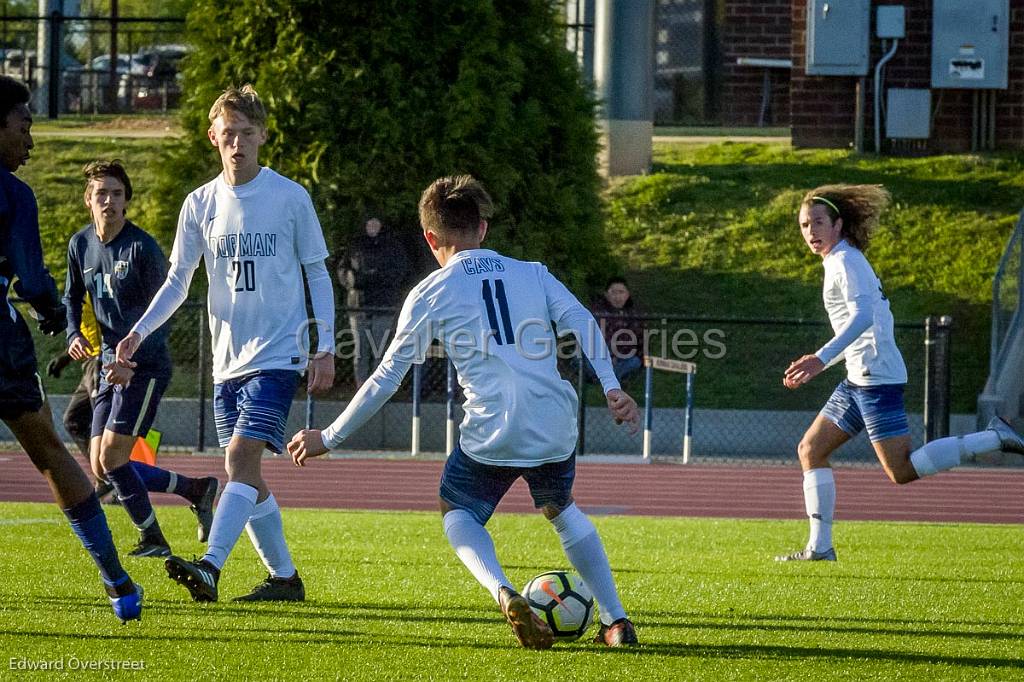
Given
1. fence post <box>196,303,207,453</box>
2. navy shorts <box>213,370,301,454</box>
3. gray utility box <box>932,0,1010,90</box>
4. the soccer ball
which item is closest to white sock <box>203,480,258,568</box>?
navy shorts <box>213,370,301,454</box>

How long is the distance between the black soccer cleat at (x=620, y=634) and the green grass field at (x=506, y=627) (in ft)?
0.20

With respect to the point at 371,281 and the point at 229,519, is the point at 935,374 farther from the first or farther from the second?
the point at 229,519

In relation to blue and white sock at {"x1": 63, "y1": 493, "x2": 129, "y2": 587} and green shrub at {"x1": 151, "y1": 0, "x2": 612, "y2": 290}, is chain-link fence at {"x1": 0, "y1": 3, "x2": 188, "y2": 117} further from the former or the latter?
blue and white sock at {"x1": 63, "y1": 493, "x2": 129, "y2": 587}

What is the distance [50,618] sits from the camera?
6262 millimetres

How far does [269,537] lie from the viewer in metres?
6.82

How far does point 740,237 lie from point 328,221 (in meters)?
6.58

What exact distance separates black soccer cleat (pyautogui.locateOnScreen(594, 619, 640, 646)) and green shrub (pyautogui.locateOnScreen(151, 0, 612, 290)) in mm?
11320

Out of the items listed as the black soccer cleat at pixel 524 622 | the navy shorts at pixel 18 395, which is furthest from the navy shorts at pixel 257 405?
the black soccer cleat at pixel 524 622

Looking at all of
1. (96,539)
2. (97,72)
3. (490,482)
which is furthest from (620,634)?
(97,72)

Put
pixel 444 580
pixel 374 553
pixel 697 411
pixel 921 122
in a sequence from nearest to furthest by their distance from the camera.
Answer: pixel 444 580
pixel 374 553
pixel 697 411
pixel 921 122

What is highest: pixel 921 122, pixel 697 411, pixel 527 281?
pixel 921 122

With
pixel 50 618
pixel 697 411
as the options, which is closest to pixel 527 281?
pixel 50 618

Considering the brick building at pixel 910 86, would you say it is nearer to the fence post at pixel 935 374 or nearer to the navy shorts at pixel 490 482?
the fence post at pixel 935 374

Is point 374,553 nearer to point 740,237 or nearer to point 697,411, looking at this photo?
point 697,411
